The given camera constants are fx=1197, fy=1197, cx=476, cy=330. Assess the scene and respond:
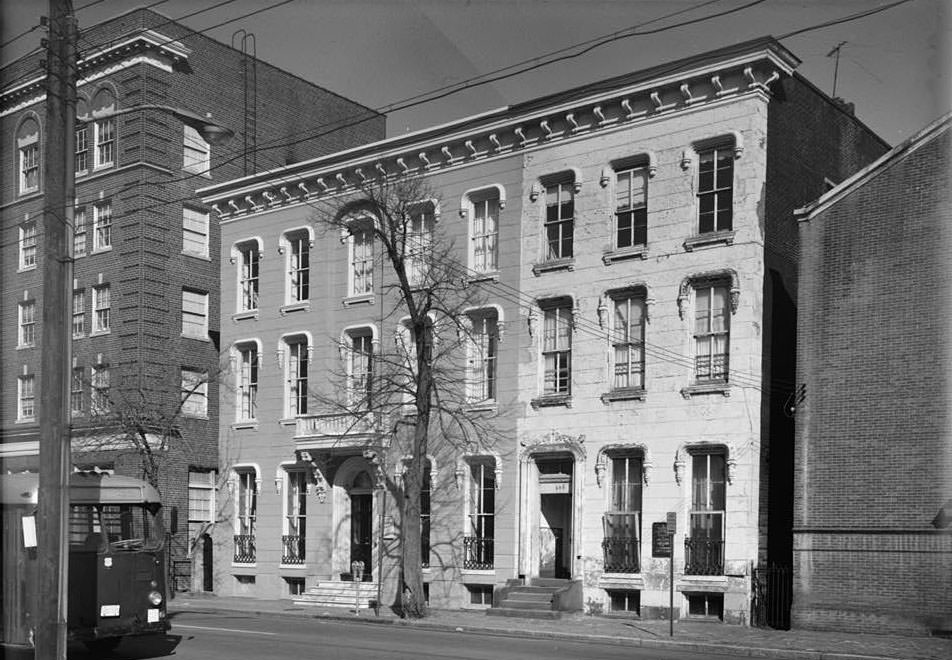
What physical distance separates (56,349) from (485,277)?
61.8 ft

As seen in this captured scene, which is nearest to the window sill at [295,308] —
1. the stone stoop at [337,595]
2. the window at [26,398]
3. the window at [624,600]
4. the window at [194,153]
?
the window at [194,153]

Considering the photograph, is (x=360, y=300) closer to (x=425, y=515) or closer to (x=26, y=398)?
(x=425, y=515)

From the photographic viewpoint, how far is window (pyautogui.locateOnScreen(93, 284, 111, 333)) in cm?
4156

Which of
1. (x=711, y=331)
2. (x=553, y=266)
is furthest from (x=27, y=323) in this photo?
(x=711, y=331)

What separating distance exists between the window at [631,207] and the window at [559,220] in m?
1.34

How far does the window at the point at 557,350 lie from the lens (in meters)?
31.0

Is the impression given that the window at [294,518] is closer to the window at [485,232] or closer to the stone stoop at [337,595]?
the stone stoop at [337,595]

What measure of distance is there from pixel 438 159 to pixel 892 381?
573 inches

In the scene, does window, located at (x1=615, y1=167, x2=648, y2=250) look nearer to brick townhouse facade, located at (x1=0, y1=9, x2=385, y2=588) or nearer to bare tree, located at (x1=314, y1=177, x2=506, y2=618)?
bare tree, located at (x1=314, y1=177, x2=506, y2=618)

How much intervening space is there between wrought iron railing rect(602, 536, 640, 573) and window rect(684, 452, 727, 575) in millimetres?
1495

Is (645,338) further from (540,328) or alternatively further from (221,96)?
(221,96)

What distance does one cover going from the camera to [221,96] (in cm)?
4362

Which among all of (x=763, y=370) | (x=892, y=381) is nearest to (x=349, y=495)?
(x=763, y=370)

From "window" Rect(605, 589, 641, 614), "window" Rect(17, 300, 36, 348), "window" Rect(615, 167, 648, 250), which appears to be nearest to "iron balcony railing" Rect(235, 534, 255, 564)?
"window" Rect(17, 300, 36, 348)
